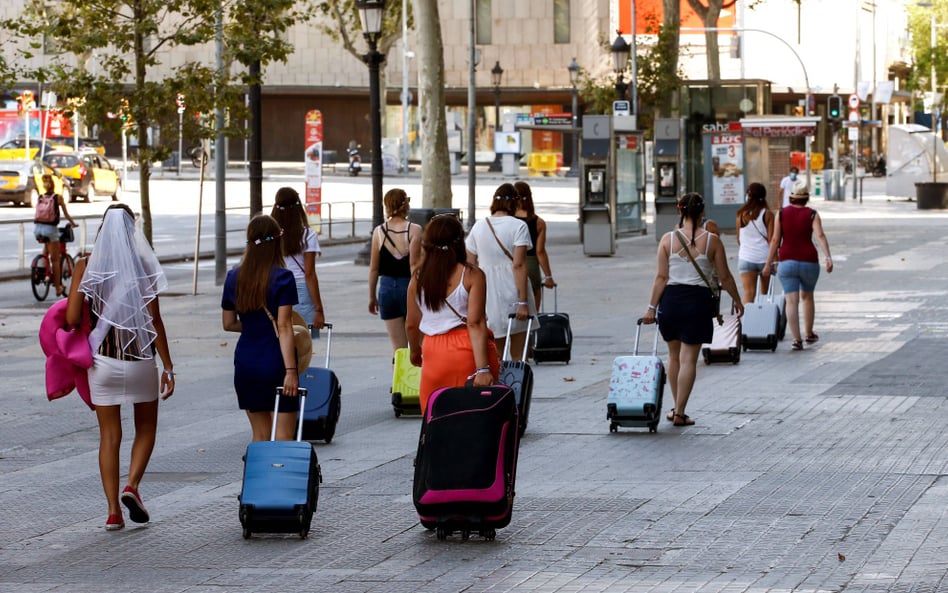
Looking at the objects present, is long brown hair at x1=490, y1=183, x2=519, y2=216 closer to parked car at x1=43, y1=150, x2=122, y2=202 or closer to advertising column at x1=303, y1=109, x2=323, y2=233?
advertising column at x1=303, y1=109, x2=323, y2=233

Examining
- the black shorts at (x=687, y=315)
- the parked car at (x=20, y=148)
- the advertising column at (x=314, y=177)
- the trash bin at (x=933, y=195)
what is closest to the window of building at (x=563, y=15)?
the parked car at (x=20, y=148)

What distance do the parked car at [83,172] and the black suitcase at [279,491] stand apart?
41778 mm

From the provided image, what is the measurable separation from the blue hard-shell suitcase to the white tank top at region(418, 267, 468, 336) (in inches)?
86.3

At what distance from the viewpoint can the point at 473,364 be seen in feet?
28.2

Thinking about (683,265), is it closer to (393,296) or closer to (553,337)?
(393,296)

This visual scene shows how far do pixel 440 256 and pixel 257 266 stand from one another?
0.95 metres

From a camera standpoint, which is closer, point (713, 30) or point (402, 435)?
point (402, 435)

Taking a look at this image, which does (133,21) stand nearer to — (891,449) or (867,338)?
(867,338)

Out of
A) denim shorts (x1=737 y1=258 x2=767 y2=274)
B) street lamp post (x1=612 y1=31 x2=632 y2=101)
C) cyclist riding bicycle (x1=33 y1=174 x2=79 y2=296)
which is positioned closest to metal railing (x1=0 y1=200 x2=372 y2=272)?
cyclist riding bicycle (x1=33 y1=174 x2=79 y2=296)

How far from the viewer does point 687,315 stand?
37.3 feet

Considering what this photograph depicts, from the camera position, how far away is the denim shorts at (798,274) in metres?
16.0

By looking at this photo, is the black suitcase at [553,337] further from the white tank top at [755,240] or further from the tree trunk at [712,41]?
the tree trunk at [712,41]

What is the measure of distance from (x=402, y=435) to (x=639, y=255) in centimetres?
2029

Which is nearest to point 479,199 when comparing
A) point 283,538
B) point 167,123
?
point 167,123
